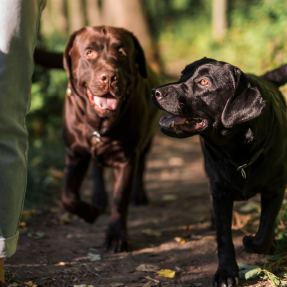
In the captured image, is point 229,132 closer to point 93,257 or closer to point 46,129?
point 93,257

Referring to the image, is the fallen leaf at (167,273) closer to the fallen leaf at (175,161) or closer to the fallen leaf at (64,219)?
the fallen leaf at (64,219)

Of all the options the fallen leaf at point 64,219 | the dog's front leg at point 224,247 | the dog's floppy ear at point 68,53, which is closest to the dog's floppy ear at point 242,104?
the dog's front leg at point 224,247

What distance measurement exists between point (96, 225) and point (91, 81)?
1579 mm

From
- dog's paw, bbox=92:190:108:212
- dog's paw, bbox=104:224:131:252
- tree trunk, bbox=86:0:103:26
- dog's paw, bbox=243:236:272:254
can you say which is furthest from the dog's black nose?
tree trunk, bbox=86:0:103:26

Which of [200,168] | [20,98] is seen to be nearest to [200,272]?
[20,98]

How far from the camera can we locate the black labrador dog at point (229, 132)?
2.56 metres

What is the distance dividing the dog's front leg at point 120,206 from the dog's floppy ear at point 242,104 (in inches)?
50.5

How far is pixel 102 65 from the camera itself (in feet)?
10.6

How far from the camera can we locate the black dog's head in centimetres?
255

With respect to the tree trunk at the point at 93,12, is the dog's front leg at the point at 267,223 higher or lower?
lower

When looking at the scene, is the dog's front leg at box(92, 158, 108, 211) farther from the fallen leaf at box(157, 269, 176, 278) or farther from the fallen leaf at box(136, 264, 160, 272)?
the fallen leaf at box(157, 269, 176, 278)

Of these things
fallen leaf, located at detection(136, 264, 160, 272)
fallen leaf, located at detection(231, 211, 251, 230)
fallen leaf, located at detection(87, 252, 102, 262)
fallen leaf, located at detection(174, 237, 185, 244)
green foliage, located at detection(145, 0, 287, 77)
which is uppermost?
green foliage, located at detection(145, 0, 287, 77)

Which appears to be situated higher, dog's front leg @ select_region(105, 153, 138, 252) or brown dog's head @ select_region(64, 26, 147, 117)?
brown dog's head @ select_region(64, 26, 147, 117)

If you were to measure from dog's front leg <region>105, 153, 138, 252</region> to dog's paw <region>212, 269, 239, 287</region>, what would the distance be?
94cm
